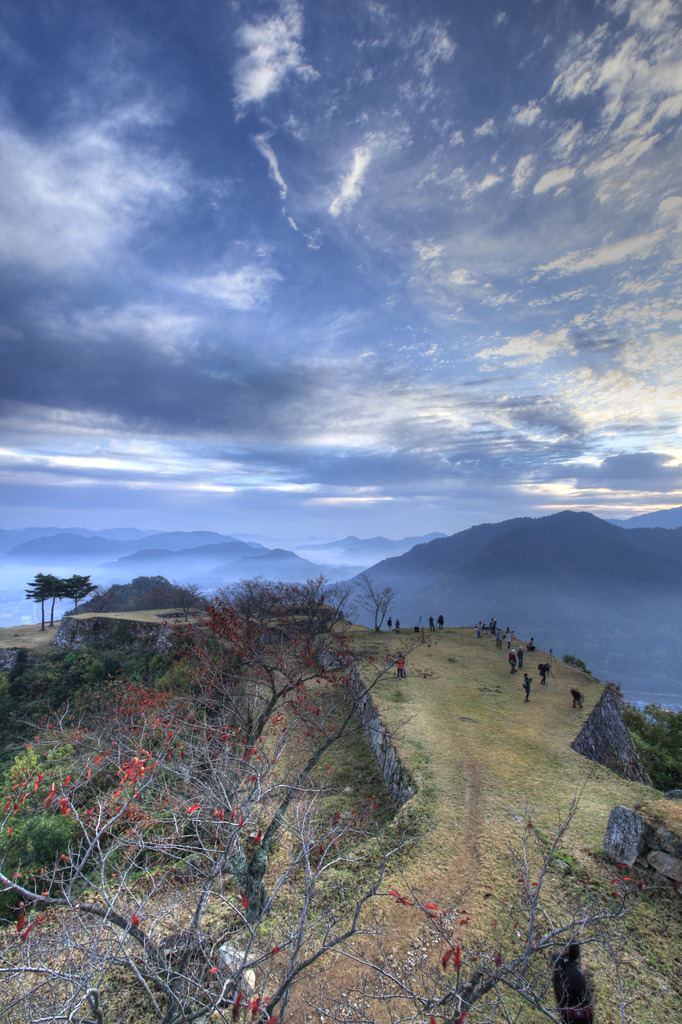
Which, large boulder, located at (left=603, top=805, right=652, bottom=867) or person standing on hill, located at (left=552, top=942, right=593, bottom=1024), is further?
large boulder, located at (left=603, top=805, right=652, bottom=867)

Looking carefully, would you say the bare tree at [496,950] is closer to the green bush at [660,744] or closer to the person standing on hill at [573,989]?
the person standing on hill at [573,989]

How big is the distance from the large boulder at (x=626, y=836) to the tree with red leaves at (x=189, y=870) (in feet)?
20.1

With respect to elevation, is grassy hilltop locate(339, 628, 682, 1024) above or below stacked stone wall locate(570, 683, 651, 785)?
above

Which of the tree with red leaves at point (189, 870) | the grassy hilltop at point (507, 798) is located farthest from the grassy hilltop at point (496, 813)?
the tree with red leaves at point (189, 870)

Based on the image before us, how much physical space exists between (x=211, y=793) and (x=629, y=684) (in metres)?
193

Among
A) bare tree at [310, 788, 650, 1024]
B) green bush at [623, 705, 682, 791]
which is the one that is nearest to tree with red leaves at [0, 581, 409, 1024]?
bare tree at [310, 788, 650, 1024]

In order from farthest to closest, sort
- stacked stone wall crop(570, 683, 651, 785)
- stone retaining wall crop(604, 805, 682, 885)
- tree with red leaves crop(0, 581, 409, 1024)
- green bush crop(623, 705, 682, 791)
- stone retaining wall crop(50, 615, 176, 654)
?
stone retaining wall crop(50, 615, 176, 654), green bush crop(623, 705, 682, 791), stacked stone wall crop(570, 683, 651, 785), stone retaining wall crop(604, 805, 682, 885), tree with red leaves crop(0, 581, 409, 1024)

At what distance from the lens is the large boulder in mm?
9648

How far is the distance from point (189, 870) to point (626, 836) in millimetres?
12168

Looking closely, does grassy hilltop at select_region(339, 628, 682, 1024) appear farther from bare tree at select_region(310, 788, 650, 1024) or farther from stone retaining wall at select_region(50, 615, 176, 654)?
stone retaining wall at select_region(50, 615, 176, 654)

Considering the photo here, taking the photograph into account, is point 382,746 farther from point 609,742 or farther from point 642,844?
point 609,742

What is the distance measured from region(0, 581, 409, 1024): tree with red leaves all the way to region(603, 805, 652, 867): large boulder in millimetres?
6114

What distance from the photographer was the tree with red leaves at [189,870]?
5.73m

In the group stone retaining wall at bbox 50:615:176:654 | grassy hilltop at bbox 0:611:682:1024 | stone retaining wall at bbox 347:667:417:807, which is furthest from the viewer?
stone retaining wall at bbox 50:615:176:654
